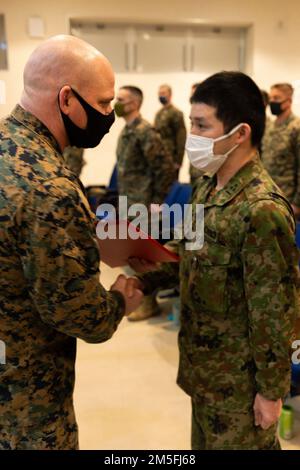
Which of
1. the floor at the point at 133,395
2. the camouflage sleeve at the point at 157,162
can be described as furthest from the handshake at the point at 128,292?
the camouflage sleeve at the point at 157,162

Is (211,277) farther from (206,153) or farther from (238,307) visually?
(206,153)

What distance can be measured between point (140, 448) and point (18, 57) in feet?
17.5

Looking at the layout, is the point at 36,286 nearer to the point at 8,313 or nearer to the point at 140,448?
the point at 8,313

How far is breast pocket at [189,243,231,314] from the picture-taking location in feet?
3.79

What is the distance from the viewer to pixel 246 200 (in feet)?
3.63

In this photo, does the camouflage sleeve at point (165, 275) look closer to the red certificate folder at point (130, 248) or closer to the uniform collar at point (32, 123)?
the red certificate folder at point (130, 248)

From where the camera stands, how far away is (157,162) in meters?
3.46

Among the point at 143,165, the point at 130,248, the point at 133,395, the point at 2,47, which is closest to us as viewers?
the point at 130,248

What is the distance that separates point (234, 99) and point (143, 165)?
8.09 ft

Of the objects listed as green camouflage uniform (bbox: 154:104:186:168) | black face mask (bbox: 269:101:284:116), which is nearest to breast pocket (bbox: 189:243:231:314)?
black face mask (bbox: 269:101:284:116)

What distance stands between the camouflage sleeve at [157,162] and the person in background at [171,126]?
7.45ft

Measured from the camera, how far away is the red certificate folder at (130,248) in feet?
3.73

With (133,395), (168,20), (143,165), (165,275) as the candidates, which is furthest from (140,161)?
(168,20)
